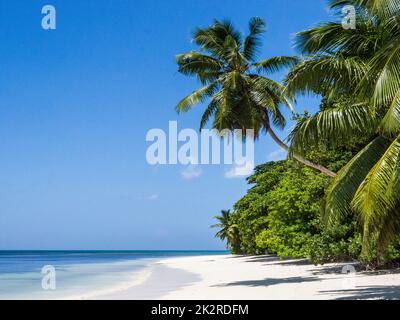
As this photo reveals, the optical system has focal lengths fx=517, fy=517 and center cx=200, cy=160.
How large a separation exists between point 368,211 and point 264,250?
33.1 meters

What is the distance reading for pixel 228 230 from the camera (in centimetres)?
5453

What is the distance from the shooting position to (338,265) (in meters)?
21.4

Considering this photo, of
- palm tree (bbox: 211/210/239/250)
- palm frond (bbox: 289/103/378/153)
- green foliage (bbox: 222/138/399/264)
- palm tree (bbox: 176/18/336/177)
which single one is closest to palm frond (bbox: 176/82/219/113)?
palm tree (bbox: 176/18/336/177)

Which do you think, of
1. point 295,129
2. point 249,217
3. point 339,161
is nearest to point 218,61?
point 339,161

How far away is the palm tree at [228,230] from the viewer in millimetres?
54169

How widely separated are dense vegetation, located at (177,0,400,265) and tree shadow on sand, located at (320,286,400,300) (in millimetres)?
819

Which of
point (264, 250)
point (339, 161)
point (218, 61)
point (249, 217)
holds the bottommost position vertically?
point (264, 250)

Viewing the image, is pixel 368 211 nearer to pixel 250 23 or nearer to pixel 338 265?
pixel 250 23

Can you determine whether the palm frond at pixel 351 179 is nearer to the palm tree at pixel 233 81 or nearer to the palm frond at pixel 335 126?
the palm frond at pixel 335 126

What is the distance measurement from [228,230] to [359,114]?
148ft

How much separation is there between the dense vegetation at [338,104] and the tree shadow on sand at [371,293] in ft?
2.69

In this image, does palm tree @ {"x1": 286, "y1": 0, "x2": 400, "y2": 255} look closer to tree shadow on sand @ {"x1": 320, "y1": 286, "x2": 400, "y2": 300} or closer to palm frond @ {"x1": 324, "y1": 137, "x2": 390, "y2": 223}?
palm frond @ {"x1": 324, "y1": 137, "x2": 390, "y2": 223}

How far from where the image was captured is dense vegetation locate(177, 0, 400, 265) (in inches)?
331

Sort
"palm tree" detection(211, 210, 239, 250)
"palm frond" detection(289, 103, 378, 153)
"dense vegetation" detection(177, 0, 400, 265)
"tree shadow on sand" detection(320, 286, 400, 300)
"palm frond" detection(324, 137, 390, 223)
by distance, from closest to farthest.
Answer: "dense vegetation" detection(177, 0, 400, 265), "palm frond" detection(324, 137, 390, 223), "palm frond" detection(289, 103, 378, 153), "tree shadow on sand" detection(320, 286, 400, 300), "palm tree" detection(211, 210, 239, 250)
